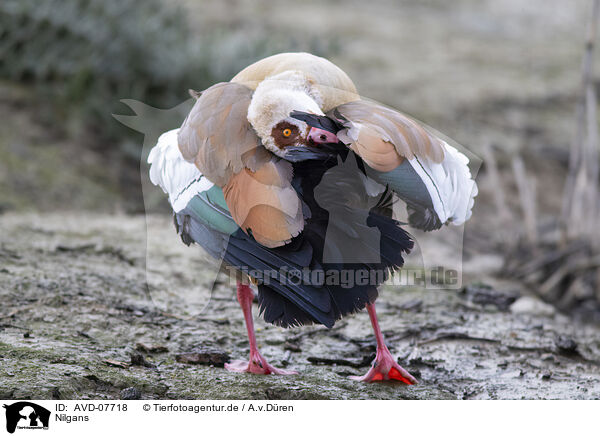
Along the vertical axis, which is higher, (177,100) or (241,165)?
(177,100)

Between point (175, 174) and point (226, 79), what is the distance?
11.5ft

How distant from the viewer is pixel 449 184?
2941 millimetres

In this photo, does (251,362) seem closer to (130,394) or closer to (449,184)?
(130,394)

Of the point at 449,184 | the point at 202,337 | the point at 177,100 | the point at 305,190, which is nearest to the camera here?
the point at 305,190

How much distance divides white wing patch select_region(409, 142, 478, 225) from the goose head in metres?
0.42

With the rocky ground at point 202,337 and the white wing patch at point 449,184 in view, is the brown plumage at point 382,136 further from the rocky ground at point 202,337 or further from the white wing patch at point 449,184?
the rocky ground at point 202,337

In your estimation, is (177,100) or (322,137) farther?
(177,100)

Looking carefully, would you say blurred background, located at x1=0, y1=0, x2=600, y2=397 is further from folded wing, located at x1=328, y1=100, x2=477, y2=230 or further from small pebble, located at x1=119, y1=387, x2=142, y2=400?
folded wing, located at x1=328, y1=100, x2=477, y2=230
